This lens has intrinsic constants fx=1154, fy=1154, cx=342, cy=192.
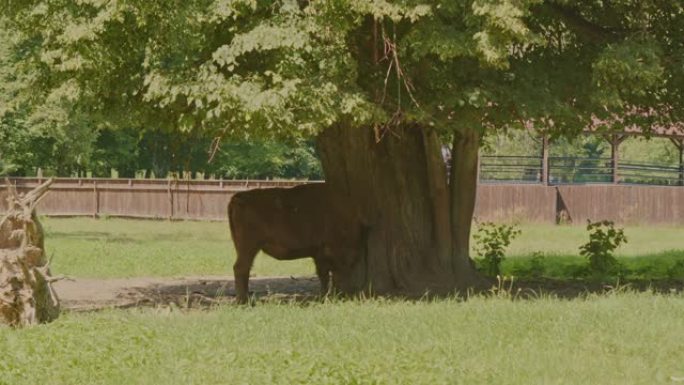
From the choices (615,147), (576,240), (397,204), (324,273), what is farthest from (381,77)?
(615,147)

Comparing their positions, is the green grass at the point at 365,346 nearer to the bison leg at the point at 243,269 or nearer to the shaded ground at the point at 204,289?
the bison leg at the point at 243,269

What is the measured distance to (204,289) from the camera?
58.4ft

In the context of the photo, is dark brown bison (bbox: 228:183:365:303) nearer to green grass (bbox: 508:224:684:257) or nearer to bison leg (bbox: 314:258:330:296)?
bison leg (bbox: 314:258:330:296)

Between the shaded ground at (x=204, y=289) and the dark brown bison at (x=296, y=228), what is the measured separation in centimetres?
53

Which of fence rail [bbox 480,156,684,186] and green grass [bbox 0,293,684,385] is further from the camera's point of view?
fence rail [bbox 480,156,684,186]

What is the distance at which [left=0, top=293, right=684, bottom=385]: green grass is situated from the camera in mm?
7902

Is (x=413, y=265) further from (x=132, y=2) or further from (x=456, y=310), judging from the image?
(x=132, y=2)

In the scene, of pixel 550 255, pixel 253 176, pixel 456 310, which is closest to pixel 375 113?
pixel 456 310

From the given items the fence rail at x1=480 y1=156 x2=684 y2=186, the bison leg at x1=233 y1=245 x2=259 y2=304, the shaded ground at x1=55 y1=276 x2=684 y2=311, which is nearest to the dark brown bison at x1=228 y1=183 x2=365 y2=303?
the bison leg at x1=233 y1=245 x2=259 y2=304

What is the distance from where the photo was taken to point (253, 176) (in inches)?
2621

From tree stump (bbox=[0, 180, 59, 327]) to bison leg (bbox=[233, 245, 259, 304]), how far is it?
4.31 metres

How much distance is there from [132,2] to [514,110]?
4.61 m

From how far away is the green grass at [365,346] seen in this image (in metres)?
7.90

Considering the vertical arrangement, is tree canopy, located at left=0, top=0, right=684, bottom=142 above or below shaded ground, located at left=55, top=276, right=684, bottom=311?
above
